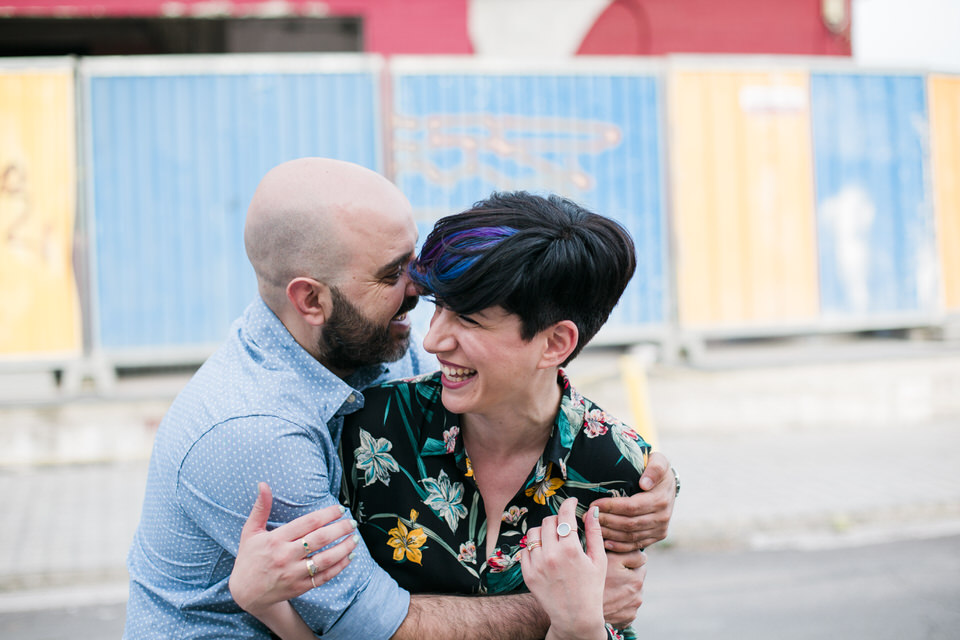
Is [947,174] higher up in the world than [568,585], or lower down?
higher up

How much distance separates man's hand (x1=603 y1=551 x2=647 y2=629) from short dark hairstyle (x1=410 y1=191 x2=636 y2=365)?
535 millimetres

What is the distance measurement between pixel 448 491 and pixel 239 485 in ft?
1.46

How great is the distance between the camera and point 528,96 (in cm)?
794

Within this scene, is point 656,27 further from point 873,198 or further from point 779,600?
point 779,600

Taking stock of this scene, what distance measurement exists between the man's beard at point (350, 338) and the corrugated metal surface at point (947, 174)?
8.31 m

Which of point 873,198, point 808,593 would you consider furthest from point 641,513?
point 873,198

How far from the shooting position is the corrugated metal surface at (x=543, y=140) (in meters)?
7.73

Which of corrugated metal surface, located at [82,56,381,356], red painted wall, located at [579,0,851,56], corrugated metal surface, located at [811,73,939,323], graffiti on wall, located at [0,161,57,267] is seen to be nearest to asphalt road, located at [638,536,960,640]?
corrugated metal surface, located at [811,73,939,323]

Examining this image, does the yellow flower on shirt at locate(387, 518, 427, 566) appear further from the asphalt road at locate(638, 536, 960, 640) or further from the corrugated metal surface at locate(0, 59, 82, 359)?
the corrugated metal surface at locate(0, 59, 82, 359)

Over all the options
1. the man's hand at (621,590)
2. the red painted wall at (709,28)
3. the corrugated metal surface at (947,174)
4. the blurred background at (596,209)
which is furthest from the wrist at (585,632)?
the red painted wall at (709,28)

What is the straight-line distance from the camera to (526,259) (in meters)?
1.75

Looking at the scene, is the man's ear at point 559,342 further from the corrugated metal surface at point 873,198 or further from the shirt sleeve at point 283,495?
the corrugated metal surface at point 873,198

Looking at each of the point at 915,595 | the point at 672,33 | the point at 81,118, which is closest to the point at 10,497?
the point at 81,118

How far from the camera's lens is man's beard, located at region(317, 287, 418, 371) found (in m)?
1.98
